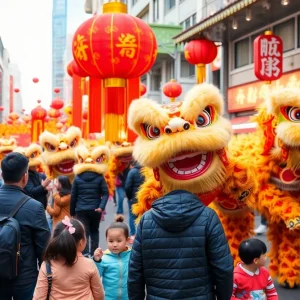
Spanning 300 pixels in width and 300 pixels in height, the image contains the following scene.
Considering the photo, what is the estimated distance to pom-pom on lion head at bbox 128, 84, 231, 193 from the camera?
3064 millimetres

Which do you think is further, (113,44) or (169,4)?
(169,4)

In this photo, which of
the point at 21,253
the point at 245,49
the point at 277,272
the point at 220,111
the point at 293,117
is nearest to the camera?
the point at 21,253

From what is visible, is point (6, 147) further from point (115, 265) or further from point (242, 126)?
point (115, 265)

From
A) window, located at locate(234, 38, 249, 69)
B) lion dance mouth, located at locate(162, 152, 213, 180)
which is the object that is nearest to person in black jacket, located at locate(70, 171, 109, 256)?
lion dance mouth, located at locate(162, 152, 213, 180)

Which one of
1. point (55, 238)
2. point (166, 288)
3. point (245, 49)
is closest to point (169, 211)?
point (166, 288)

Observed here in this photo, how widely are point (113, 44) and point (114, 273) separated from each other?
407cm

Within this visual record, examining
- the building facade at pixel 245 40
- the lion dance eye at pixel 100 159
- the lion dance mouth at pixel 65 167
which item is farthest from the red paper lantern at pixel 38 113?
the lion dance eye at pixel 100 159

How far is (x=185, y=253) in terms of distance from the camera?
8.38 ft

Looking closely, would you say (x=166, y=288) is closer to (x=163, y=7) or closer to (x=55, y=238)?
(x=55, y=238)

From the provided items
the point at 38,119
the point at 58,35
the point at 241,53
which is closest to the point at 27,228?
the point at 241,53

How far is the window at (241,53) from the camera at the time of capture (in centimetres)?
1338

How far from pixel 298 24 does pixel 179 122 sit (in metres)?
9.14

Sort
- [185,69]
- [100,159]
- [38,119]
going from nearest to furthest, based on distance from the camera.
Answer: [100,159], [38,119], [185,69]

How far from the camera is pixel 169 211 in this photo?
8.39ft
